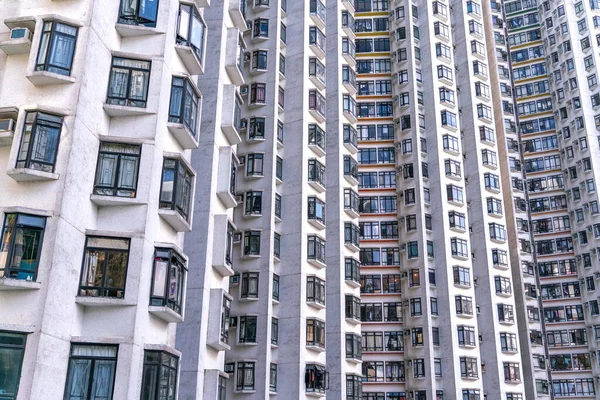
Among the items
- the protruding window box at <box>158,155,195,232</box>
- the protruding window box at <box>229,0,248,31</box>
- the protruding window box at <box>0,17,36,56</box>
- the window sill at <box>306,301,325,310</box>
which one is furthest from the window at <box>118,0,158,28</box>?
the window sill at <box>306,301,325,310</box>

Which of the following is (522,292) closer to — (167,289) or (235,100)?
(235,100)

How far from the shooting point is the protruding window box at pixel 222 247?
1148 inches

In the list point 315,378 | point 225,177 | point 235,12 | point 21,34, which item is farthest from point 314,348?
point 21,34

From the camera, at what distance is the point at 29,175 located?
19.5m

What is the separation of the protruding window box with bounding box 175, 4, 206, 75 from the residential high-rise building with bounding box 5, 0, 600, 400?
0.09m

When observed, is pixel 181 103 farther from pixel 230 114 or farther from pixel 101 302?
pixel 101 302

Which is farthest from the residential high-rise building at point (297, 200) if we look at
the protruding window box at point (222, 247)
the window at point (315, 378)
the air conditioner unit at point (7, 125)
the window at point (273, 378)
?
the window at point (273, 378)

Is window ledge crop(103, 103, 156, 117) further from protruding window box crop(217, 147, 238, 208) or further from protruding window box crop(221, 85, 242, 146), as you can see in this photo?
protruding window box crop(221, 85, 242, 146)

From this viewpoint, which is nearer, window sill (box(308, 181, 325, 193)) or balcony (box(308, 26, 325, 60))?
window sill (box(308, 181, 325, 193))

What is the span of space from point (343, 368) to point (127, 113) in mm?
26894

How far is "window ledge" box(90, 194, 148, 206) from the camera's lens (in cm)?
2116

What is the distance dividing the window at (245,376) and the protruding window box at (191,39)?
18.9 m

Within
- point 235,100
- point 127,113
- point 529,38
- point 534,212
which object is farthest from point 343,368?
point 529,38

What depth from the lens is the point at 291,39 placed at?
48438 mm
